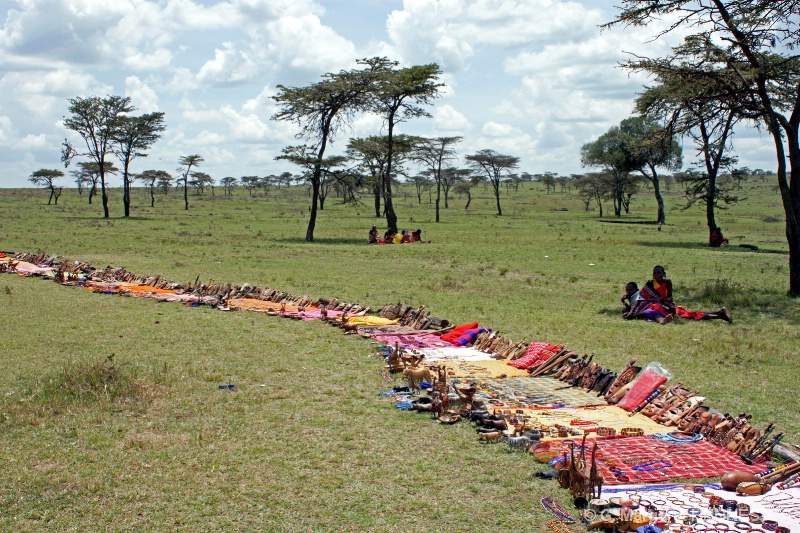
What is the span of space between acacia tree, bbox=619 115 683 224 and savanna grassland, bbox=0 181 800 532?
3.85 metres

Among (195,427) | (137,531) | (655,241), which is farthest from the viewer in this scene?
(655,241)

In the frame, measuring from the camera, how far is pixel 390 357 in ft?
33.5

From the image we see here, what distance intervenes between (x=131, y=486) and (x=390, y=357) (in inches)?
182

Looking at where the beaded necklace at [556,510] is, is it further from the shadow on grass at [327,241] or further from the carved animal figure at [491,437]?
the shadow on grass at [327,241]

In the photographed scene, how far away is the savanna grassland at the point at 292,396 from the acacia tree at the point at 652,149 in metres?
3.85

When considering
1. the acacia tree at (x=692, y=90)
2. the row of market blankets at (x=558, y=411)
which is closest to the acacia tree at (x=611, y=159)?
the acacia tree at (x=692, y=90)

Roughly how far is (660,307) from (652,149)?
11.6 metres

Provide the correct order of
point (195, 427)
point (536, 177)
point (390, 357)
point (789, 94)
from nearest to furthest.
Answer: point (195, 427) < point (390, 357) < point (789, 94) < point (536, 177)

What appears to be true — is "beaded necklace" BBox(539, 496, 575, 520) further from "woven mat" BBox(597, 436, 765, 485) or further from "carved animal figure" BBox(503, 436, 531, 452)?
"carved animal figure" BBox(503, 436, 531, 452)

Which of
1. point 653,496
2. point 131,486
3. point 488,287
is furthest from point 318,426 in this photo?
point 488,287

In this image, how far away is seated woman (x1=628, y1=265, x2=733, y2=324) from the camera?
46.9 feet

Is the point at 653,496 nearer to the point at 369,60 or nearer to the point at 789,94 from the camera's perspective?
the point at 789,94

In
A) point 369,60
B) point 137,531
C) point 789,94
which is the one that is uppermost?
point 369,60

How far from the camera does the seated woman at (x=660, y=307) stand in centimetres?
1430
